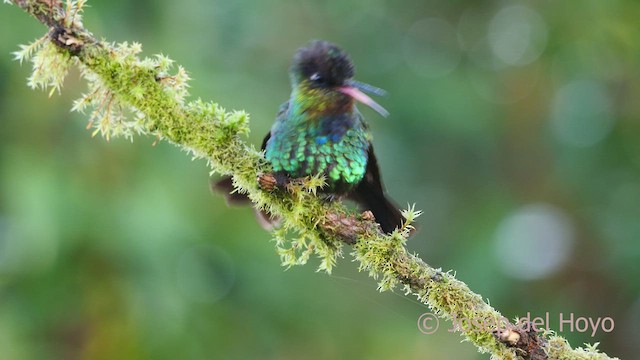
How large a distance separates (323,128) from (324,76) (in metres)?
0.20

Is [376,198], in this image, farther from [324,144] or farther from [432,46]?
[432,46]

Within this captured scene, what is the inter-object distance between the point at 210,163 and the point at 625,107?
7710 mm

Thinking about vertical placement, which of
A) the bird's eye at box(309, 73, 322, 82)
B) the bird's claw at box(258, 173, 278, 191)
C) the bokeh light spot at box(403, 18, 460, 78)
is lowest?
the bird's claw at box(258, 173, 278, 191)

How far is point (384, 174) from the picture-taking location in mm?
9562

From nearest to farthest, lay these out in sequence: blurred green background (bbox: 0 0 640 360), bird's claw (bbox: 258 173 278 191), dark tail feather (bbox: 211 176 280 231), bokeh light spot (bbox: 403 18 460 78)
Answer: bird's claw (bbox: 258 173 278 191), dark tail feather (bbox: 211 176 280 231), blurred green background (bbox: 0 0 640 360), bokeh light spot (bbox: 403 18 460 78)

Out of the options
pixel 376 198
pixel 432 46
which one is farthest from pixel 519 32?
pixel 376 198

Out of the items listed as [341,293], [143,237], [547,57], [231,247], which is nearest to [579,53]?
[547,57]

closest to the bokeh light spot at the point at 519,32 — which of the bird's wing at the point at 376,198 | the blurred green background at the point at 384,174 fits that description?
the blurred green background at the point at 384,174

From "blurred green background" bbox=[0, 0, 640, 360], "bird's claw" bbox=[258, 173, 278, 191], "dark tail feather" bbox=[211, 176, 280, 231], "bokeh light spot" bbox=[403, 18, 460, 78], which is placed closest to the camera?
"bird's claw" bbox=[258, 173, 278, 191]

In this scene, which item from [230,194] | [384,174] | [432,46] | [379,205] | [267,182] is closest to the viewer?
[267,182]

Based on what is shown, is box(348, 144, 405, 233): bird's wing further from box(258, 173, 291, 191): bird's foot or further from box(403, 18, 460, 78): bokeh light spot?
box(403, 18, 460, 78): bokeh light spot

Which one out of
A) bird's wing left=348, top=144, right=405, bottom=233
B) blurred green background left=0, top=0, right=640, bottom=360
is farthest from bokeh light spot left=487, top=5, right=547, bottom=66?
bird's wing left=348, top=144, right=405, bottom=233

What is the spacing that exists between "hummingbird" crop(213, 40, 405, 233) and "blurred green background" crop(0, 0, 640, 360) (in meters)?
3.73

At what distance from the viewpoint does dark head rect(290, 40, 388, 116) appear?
324cm
